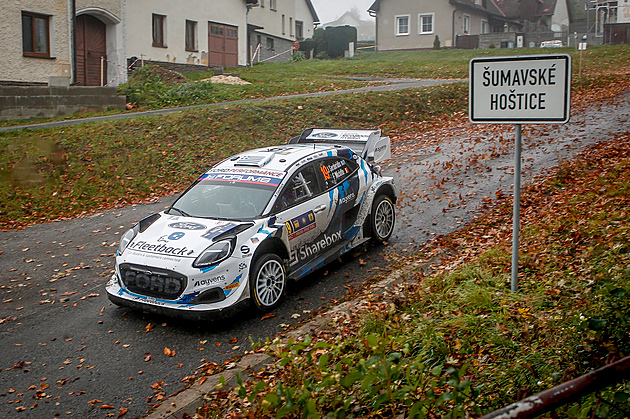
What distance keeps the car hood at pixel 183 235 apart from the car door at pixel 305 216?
657mm

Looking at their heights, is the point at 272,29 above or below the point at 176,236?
above

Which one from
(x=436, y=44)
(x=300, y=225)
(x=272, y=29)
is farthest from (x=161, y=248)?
(x=436, y=44)

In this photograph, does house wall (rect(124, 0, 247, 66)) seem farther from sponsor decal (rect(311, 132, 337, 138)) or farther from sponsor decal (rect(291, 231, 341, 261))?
sponsor decal (rect(291, 231, 341, 261))

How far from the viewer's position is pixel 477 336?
4.76m

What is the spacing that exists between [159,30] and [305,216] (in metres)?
25.9

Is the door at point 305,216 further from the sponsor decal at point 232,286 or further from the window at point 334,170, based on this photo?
the sponsor decal at point 232,286

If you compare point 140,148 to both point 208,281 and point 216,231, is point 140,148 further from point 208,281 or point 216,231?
point 208,281

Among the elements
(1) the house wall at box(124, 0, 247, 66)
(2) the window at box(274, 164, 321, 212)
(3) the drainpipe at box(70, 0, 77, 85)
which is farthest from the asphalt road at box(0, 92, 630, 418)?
(1) the house wall at box(124, 0, 247, 66)

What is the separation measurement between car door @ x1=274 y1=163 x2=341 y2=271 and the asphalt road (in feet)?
1.55

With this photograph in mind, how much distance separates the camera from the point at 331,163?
338 inches

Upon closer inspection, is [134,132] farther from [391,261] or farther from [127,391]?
[127,391]

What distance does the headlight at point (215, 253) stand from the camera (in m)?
6.32

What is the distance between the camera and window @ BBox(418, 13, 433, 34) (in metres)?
47.8

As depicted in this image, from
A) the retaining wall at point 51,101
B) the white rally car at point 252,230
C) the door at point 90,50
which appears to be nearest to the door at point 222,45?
the door at point 90,50
